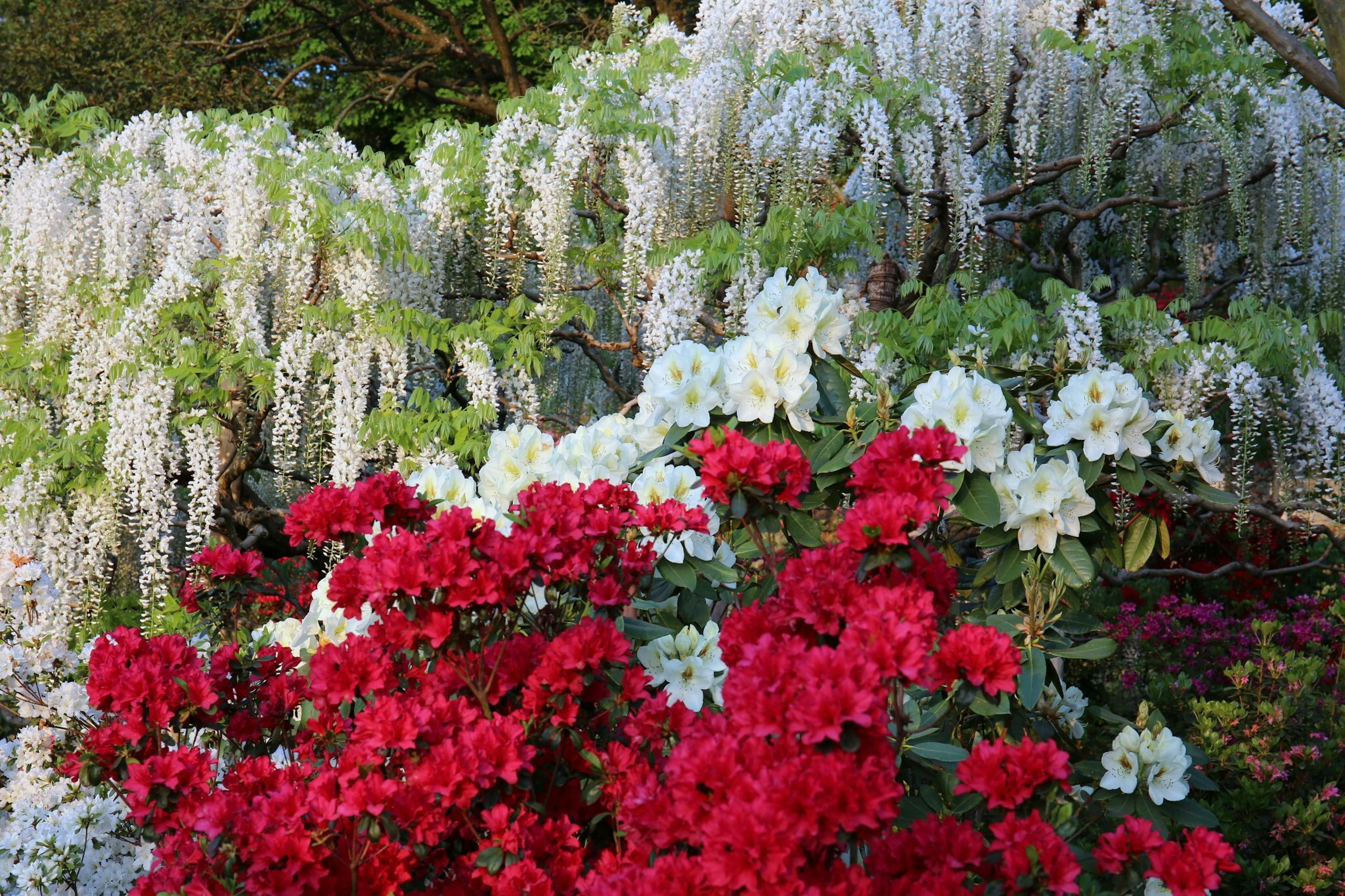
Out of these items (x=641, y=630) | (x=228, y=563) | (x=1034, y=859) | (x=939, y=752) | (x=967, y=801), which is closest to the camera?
(x=1034, y=859)

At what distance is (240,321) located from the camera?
4.87 meters

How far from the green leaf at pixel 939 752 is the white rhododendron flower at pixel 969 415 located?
0.57 meters

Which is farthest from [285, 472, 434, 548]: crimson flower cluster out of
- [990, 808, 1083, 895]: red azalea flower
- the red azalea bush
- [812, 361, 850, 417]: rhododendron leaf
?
[990, 808, 1083, 895]: red azalea flower

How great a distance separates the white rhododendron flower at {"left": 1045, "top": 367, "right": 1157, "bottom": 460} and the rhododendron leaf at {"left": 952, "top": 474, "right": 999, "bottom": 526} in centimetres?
26

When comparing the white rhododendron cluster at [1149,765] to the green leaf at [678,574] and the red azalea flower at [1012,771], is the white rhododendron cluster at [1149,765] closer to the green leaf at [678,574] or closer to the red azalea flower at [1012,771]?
the red azalea flower at [1012,771]

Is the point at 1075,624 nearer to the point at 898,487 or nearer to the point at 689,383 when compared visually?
the point at 898,487

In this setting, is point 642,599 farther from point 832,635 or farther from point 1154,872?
point 1154,872

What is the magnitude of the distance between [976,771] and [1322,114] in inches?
183

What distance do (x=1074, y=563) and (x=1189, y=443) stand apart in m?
0.43

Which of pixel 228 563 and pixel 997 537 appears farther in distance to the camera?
pixel 228 563

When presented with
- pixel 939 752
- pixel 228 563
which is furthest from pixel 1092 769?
pixel 228 563

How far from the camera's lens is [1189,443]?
2.42 meters

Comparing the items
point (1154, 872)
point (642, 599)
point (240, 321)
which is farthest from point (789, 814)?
point (240, 321)

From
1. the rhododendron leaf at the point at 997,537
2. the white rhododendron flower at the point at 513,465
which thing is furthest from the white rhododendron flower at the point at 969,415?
the white rhododendron flower at the point at 513,465
